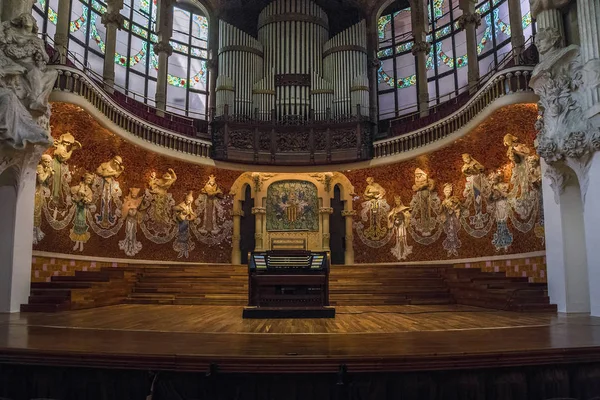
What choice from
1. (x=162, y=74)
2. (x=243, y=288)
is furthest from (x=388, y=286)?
(x=162, y=74)

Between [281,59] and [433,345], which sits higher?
[281,59]

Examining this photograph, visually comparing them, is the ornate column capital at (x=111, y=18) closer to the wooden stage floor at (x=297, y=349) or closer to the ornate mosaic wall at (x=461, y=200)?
the ornate mosaic wall at (x=461, y=200)

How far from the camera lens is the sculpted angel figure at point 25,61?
8.48 metres

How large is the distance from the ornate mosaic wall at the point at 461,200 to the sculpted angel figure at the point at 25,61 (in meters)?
9.02

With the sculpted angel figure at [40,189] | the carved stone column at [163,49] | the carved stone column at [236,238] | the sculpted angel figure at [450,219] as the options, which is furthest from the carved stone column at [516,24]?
the sculpted angel figure at [40,189]

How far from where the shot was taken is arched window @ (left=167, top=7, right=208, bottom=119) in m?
16.7

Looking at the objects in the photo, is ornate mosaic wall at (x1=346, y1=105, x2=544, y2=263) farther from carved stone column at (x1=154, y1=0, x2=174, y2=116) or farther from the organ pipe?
carved stone column at (x1=154, y1=0, x2=174, y2=116)

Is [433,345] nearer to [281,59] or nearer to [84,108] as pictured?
[84,108]

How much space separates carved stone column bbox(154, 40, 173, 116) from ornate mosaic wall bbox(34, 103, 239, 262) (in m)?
1.97

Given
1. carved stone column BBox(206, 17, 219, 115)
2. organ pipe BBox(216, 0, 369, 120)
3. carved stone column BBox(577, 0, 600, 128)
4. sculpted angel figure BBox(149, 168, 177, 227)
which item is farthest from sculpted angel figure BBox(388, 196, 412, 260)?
carved stone column BBox(577, 0, 600, 128)

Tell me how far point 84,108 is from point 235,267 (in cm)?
509

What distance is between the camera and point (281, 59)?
16547 millimetres

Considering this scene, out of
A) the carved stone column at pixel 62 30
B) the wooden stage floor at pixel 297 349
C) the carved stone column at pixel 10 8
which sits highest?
the carved stone column at pixel 62 30

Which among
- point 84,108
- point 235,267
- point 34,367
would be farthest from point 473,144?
point 34,367
